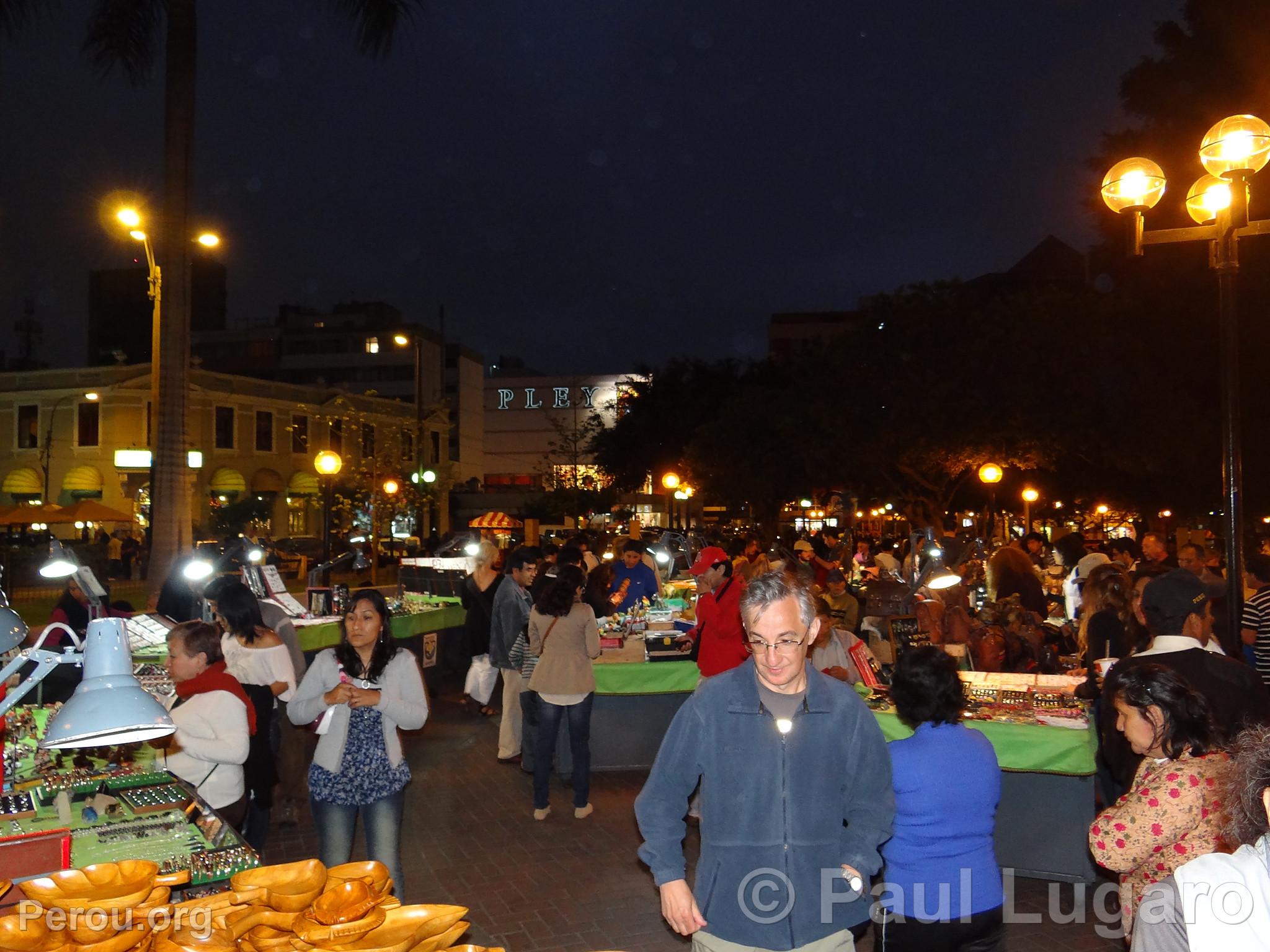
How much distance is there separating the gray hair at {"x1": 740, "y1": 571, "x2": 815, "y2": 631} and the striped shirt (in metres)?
6.17

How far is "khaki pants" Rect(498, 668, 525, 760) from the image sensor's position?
29.2 feet

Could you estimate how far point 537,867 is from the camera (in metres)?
6.28

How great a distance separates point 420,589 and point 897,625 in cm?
1027

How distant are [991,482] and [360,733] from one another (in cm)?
2500

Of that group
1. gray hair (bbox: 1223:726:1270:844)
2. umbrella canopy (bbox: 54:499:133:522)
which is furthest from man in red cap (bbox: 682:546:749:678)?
umbrella canopy (bbox: 54:499:133:522)

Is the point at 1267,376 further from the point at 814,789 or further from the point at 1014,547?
the point at 814,789

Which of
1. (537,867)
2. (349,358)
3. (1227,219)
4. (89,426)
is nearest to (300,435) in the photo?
(89,426)

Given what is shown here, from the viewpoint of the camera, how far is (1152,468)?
24297 mm

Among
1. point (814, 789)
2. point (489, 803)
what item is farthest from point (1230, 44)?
point (814, 789)

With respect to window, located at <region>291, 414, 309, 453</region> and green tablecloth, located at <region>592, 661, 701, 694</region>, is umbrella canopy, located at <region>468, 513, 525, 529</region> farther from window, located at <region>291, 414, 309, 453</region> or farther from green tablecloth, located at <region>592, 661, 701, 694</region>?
window, located at <region>291, 414, 309, 453</region>

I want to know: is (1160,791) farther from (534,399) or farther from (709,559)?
(534,399)

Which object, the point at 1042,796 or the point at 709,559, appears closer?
the point at 1042,796

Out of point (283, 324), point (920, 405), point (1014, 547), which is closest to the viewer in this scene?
point (1014, 547)

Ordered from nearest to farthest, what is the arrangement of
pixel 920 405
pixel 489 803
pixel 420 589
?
pixel 489 803 → pixel 420 589 → pixel 920 405
